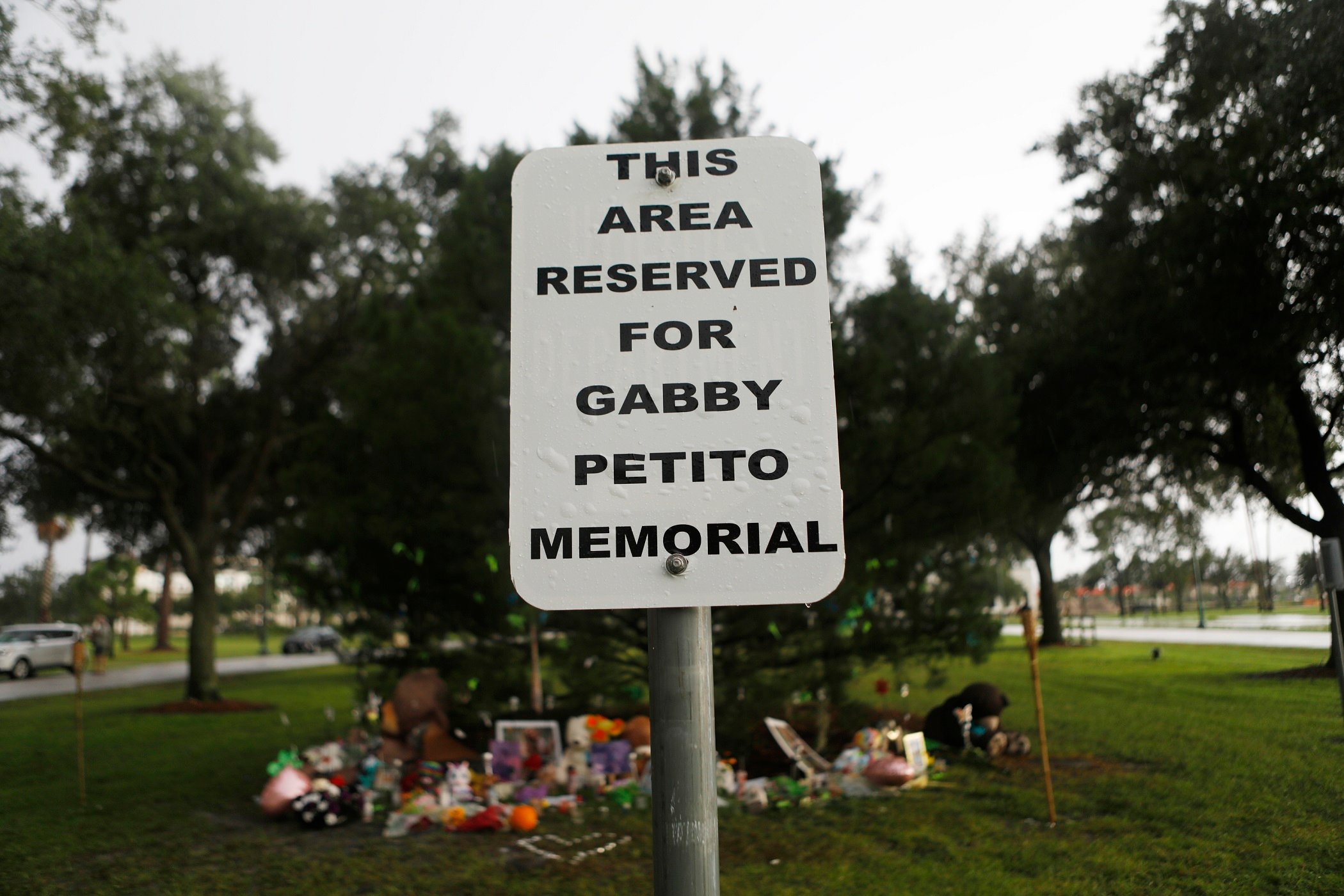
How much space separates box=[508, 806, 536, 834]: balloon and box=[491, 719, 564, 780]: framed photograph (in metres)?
1.07

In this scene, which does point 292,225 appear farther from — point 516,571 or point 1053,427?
Result: point 516,571

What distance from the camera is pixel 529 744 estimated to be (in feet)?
28.1

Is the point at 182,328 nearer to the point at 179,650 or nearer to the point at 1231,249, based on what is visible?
the point at 1231,249

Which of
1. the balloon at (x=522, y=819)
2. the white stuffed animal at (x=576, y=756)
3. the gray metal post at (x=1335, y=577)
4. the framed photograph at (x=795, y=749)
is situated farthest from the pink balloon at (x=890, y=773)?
the gray metal post at (x=1335, y=577)

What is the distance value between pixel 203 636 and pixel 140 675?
41.6 feet

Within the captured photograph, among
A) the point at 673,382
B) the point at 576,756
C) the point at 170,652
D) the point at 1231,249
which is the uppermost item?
the point at 1231,249

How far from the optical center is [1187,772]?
8016 mm

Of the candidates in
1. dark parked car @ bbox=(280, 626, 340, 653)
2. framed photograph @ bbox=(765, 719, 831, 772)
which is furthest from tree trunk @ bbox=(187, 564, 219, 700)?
dark parked car @ bbox=(280, 626, 340, 653)

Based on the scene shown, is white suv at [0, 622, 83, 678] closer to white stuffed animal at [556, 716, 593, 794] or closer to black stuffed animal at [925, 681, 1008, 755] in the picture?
white stuffed animal at [556, 716, 593, 794]

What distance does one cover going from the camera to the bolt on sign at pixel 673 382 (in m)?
1.21

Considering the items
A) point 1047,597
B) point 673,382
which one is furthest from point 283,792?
point 1047,597

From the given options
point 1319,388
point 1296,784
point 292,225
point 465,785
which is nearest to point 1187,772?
point 1296,784

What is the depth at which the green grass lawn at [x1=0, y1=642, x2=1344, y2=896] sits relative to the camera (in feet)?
18.6

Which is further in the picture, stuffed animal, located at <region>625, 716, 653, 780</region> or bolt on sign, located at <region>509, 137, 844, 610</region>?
stuffed animal, located at <region>625, 716, 653, 780</region>
